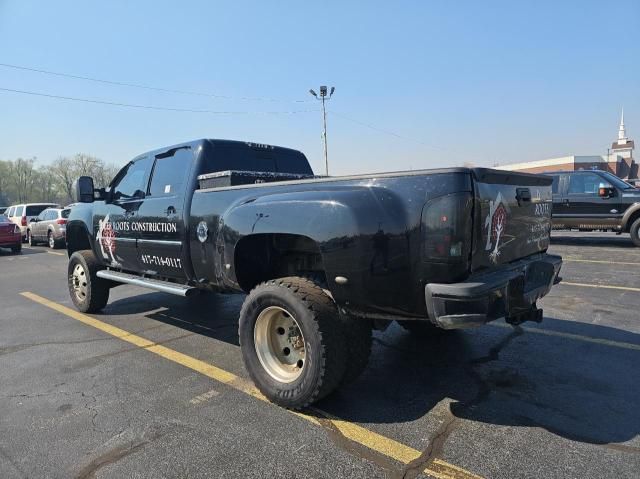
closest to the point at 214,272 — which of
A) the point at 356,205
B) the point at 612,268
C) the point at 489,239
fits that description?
the point at 356,205

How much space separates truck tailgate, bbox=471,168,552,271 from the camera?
9.29 ft

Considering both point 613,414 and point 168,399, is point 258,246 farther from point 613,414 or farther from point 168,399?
point 613,414

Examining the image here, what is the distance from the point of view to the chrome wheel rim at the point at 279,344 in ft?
11.3

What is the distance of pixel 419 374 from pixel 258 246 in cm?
173

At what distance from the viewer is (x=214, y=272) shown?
407cm

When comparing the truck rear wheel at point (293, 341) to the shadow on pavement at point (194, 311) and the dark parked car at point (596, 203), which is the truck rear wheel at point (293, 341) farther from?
the dark parked car at point (596, 203)

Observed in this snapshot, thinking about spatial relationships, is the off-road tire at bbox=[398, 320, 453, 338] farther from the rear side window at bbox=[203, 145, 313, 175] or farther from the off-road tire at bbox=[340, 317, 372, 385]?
the rear side window at bbox=[203, 145, 313, 175]

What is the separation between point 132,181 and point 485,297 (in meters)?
4.44

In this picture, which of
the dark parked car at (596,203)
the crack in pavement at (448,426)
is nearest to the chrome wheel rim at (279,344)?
the crack in pavement at (448,426)

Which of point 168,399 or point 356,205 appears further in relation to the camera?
point 168,399

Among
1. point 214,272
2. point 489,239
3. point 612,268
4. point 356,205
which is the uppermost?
point 356,205

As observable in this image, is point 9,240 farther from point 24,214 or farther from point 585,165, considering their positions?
point 585,165

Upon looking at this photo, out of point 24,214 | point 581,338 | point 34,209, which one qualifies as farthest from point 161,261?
point 34,209

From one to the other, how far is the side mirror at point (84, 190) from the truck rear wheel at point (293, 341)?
3.22 m
